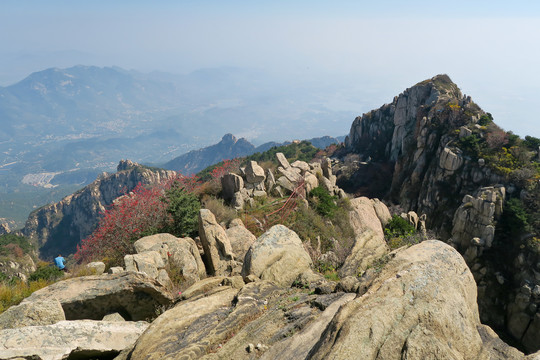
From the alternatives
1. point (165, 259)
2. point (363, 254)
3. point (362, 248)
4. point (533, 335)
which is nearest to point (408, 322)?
point (363, 254)

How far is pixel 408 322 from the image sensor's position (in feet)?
14.9

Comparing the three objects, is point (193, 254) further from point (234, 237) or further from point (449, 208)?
point (449, 208)

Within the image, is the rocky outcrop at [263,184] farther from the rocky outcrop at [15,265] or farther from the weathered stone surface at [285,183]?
the rocky outcrop at [15,265]

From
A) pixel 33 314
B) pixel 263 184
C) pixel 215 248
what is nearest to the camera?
pixel 33 314

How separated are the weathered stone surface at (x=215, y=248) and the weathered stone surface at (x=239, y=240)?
588 millimetres

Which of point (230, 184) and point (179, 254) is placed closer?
point (179, 254)

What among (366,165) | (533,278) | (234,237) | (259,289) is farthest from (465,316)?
(366,165)

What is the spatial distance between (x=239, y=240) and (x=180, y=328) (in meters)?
7.94

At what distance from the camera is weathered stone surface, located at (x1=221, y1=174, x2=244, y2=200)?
2109 centimetres

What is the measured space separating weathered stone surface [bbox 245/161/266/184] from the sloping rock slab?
13.1 meters

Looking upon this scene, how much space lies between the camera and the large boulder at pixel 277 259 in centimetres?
1082

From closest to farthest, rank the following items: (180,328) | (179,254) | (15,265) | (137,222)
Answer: (180,328) < (179,254) < (137,222) < (15,265)

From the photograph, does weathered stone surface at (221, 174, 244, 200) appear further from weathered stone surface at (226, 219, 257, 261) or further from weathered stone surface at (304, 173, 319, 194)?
weathered stone surface at (226, 219, 257, 261)

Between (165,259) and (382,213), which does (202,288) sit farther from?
(382,213)
